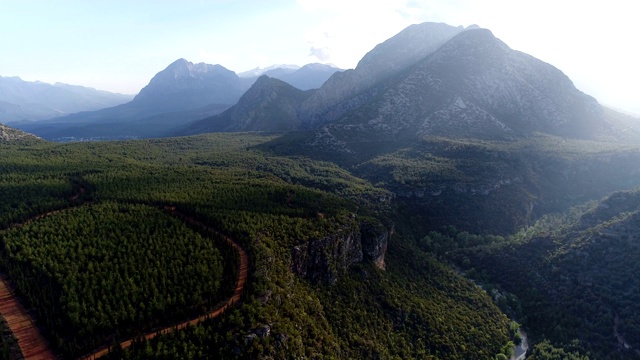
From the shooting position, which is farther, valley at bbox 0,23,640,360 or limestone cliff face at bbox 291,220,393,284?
limestone cliff face at bbox 291,220,393,284

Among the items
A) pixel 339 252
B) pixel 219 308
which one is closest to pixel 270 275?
pixel 219 308

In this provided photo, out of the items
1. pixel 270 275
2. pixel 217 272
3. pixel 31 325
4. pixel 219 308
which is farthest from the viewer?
pixel 270 275

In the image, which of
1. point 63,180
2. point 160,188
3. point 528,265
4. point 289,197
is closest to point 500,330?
point 528,265

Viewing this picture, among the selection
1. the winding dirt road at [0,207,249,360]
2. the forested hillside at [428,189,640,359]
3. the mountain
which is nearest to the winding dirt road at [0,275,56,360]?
the winding dirt road at [0,207,249,360]

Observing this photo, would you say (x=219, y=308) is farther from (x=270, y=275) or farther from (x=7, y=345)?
(x=7, y=345)

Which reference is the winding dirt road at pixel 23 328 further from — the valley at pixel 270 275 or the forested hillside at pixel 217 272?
the forested hillside at pixel 217 272

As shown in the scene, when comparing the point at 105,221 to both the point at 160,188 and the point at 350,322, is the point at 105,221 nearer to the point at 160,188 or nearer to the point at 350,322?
the point at 160,188

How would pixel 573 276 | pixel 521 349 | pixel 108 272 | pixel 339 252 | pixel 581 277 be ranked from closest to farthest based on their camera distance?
pixel 108 272 → pixel 339 252 → pixel 521 349 → pixel 581 277 → pixel 573 276

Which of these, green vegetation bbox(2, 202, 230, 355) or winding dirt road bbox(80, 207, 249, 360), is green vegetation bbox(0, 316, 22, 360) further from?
winding dirt road bbox(80, 207, 249, 360)
